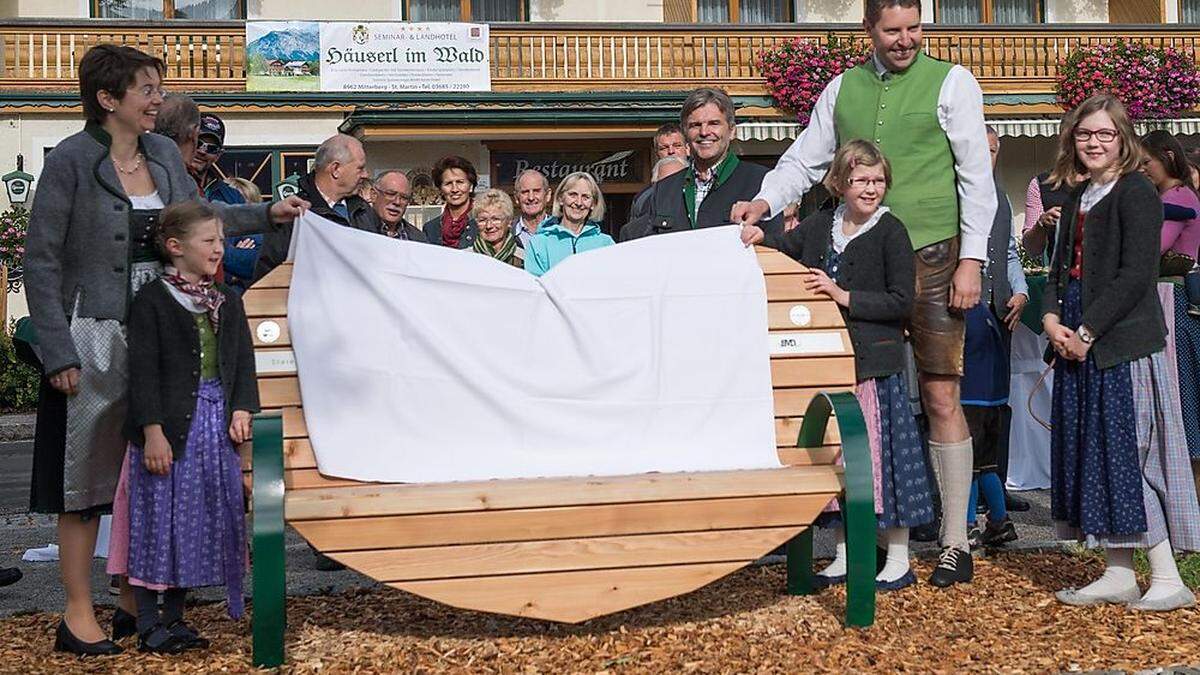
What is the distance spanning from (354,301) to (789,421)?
167 centimetres

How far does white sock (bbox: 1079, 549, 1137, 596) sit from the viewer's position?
511 centimetres

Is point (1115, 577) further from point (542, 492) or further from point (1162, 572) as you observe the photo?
point (542, 492)

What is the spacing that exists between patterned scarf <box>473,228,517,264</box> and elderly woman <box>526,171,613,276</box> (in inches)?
4.5

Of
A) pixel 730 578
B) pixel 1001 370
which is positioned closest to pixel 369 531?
pixel 730 578

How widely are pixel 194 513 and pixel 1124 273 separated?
11.2 ft

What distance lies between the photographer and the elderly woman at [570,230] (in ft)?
22.8

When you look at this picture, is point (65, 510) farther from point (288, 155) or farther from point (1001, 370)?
point (288, 155)

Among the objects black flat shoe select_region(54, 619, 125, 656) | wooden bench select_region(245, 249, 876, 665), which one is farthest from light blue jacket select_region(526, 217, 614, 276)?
black flat shoe select_region(54, 619, 125, 656)

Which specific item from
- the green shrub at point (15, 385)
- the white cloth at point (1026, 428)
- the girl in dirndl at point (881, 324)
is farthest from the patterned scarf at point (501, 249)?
the green shrub at point (15, 385)

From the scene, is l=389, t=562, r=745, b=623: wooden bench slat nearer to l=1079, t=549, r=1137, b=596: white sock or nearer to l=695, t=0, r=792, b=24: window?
l=1079, t=549, r=1137, b=596: white sock

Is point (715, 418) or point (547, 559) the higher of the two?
point (715, 418)

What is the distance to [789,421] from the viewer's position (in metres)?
5.16

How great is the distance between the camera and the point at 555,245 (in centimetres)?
696

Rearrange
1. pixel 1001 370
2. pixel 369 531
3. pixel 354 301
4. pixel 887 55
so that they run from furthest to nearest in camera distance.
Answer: pixel 1001 370, pixel 887 55, pixel 354 301, pixel 369 531
